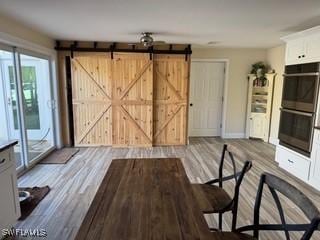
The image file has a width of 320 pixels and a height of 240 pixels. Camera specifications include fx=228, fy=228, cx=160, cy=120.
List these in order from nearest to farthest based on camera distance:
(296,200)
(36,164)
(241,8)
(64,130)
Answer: (296,200) → (241,8) → (36,164) → (64,130)

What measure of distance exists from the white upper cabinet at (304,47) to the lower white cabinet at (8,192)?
4045 mm

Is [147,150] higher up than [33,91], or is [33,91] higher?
[33,91]

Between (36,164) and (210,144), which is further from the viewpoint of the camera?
(210,144)

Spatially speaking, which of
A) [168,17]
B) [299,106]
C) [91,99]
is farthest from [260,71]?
[91,99]

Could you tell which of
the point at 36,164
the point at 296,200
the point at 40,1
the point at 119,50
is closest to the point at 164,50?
the point at 119,50

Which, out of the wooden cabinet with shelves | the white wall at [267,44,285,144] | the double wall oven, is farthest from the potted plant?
the double wall oven

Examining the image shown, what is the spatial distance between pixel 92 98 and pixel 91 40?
128cm

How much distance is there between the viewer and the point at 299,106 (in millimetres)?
3631

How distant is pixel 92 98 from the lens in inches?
209

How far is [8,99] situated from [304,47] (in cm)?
469

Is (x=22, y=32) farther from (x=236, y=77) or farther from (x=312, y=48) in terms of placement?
(x=236, y=77)

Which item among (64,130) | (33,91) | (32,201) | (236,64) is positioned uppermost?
(236,64)

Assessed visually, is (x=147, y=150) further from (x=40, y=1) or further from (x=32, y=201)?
(x=40, y=1)

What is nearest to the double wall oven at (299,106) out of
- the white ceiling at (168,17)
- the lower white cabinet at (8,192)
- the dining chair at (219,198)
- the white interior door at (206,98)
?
the white ceiling at (168,17)
